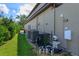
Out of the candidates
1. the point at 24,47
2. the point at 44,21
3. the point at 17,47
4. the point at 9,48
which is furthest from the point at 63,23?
the point at 9,48

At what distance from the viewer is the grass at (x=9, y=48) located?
280 inches

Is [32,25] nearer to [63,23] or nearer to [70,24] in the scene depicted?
[63,23]

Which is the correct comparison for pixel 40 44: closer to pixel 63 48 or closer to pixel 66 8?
pixel 63 48

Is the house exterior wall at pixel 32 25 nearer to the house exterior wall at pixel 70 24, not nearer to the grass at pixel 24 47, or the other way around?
the grass at pixel 24 47

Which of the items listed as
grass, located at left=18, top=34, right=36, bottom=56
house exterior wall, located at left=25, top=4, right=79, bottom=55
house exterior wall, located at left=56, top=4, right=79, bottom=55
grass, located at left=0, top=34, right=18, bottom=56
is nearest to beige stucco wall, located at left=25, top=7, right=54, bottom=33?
house exterior wall, located at left=25, top=4, right=79, bottom=55

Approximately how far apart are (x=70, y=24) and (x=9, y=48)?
60.1 inches

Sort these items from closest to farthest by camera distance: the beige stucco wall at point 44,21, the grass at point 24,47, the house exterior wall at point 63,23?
the grass at point 24,47 → the house exterior wall at point 63,23 → the beige stucco wall at point 44,21

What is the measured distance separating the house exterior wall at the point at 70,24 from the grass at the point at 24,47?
72cm

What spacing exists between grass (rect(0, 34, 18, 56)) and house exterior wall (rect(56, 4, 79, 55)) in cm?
103

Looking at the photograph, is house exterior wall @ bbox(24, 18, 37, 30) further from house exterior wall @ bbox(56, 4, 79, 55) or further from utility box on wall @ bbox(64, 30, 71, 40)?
utility box on wall @ bbox(64, 30, 71, 40)

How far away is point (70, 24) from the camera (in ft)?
24.8

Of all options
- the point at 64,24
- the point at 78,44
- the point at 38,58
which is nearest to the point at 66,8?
the point at 64,24

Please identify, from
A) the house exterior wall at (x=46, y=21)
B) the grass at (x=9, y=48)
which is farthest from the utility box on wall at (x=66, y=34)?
the grass at (x=9, y=48)

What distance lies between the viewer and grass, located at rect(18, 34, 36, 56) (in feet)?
23.7
